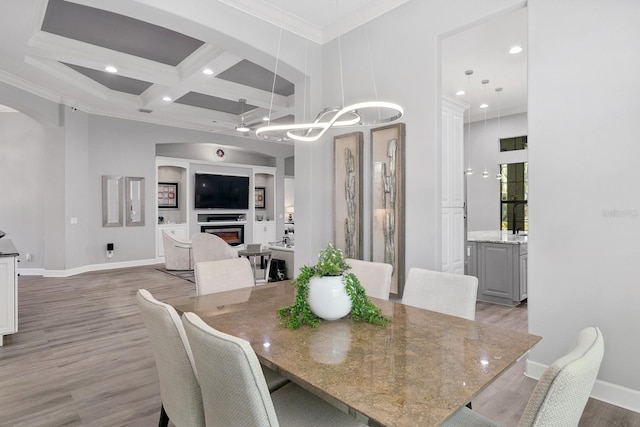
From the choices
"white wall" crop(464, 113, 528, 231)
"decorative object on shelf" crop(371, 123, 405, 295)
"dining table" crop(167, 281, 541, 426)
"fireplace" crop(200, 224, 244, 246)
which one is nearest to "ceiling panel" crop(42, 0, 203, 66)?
"decorative object on shelf" crop(371, 123, 405, 295)

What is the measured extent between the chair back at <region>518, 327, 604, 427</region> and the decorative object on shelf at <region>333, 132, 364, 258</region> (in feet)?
9.06

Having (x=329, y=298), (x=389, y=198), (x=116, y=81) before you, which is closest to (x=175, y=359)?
(x=329, y=298)

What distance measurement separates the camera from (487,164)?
7688mm

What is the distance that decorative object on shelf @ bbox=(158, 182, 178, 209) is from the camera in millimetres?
8844

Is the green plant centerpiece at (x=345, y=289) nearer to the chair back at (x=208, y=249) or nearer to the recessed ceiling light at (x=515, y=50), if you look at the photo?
the recessed ceiling light at (x=515, y=50)

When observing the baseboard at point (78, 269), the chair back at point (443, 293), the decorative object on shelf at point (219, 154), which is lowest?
the baseboard at point (78, 269)

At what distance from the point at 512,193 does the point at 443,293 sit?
645 centimetres

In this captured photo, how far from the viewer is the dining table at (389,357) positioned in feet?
3.43

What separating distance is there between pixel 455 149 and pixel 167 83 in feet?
14.2

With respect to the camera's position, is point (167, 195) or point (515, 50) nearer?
point (515, 50)

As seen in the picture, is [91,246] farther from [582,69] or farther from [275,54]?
[582,69]

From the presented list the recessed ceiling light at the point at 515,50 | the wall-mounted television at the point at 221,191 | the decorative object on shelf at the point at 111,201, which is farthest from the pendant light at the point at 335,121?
the wall-mounted television at the point at 221,191

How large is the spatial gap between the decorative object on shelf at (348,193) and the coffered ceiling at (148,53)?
0.95 m

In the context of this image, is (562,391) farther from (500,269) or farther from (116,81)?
(116,81)
